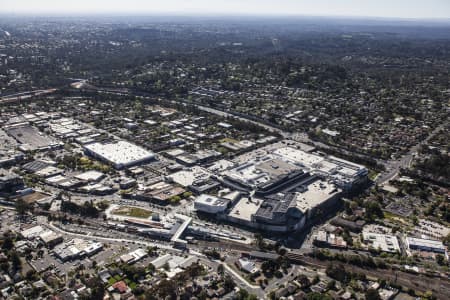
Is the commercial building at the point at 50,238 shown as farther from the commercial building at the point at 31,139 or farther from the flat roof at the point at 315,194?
the commercial building at the point at 31,139

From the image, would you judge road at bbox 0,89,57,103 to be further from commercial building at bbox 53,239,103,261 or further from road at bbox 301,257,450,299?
road at bbox 301,257,450,299

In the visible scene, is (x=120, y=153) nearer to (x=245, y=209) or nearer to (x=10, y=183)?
(x=10, y=183)

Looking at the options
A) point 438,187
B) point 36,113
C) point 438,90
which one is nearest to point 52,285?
point 438,187

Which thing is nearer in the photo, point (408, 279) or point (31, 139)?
point (408, 279)

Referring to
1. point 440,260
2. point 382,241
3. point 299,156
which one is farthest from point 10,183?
point 440,260

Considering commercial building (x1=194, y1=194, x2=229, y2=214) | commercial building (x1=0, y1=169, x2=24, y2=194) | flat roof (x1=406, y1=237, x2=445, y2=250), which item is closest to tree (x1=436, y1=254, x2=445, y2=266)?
flat roof (x1=406, y1=237, x2=445, y2=250)

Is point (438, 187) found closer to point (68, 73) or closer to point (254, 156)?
point (254, 156)
